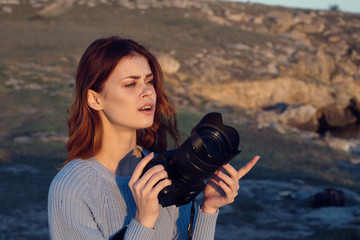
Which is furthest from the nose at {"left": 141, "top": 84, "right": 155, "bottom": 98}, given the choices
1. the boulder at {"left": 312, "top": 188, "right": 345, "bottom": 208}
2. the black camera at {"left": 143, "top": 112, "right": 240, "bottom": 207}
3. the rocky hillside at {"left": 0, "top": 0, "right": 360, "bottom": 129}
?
the rocky hillside at {"left": 0, "top": 0, "right": 360, "bottom": 129}

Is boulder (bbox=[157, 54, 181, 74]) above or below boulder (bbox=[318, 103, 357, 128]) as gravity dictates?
above

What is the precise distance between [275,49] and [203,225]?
22769mm

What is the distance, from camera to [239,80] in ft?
61.0

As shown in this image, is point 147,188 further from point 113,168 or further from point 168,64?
point 168,64

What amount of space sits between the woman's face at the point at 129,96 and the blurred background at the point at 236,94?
0.45 meters

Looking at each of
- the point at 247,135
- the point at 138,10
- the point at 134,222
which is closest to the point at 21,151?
→ the point at 247,135

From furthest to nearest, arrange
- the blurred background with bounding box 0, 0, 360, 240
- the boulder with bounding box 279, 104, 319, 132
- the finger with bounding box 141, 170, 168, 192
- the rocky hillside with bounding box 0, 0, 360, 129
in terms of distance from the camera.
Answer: the rocky hillside with bounding box 0, 0, 360, 129
the boulder with bounding box 279, 104, 319, 132
the blurred background with bounding box 0, 0, 360, 240
the finger with bounding box 141, 170, 168, 192

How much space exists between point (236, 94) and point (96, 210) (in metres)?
16.5

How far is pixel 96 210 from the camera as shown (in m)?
2.05

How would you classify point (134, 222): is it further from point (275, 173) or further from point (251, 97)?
point (251, 97)

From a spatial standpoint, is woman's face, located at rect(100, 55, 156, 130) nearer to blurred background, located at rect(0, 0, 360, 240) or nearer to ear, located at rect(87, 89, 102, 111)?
ear, located at rect(87, 89, 102, 111)

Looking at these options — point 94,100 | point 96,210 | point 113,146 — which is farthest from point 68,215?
point 94,100

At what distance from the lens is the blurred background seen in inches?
287

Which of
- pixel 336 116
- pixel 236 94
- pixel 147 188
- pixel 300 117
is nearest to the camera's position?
pixel 147 188
